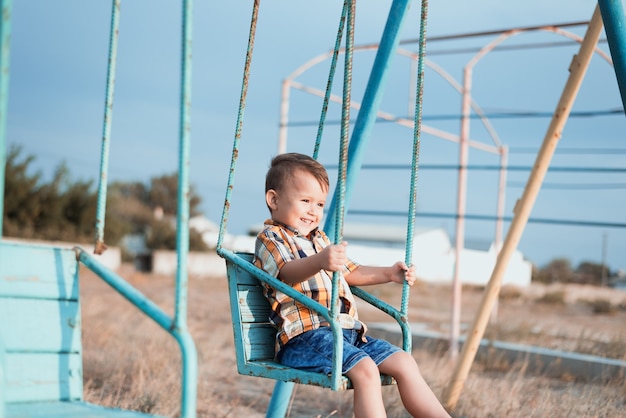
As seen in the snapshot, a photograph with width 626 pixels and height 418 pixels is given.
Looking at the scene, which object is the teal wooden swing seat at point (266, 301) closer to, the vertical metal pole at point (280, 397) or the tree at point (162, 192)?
the vertical metal pole at point (280, 397)

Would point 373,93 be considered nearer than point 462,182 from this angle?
Yes

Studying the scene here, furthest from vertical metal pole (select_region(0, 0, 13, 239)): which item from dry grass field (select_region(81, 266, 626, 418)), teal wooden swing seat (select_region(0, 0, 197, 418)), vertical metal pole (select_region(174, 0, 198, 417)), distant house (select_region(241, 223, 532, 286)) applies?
distant house (select_region(241, 223, 532, 286))

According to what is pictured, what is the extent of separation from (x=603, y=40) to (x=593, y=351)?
304 cm

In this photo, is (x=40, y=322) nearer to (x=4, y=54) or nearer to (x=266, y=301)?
(x=266, y=301)

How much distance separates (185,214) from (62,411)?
32.3 inches

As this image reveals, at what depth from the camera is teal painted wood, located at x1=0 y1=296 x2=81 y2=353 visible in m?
2.44

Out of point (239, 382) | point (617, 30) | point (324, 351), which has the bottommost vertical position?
point (239, 382)

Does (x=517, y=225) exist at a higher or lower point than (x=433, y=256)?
higher

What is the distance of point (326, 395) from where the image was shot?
209 inches

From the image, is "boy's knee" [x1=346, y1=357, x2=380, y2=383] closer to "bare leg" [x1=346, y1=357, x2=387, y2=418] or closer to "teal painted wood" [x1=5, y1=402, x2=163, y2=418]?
"bare leg" [x1=346, y1=357, x2=387, y2=418]

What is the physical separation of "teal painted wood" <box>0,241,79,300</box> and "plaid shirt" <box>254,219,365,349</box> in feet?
2.29

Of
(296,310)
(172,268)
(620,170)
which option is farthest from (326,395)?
(172,268)

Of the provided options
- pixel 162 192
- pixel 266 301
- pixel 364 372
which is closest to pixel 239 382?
pixel 266 301

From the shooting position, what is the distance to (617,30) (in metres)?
3.16
